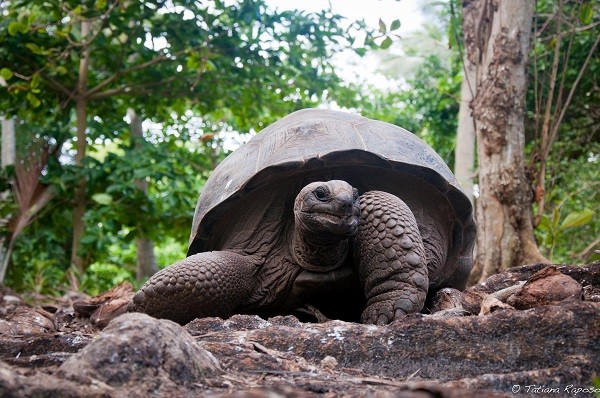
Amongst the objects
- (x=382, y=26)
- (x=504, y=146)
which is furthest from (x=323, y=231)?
(x=504, y=146)

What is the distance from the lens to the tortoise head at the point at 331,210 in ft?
8.59

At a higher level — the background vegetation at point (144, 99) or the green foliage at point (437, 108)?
the green foliage at point (437, 108)

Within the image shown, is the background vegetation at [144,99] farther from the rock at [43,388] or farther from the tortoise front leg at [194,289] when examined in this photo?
the rock at [43,388]

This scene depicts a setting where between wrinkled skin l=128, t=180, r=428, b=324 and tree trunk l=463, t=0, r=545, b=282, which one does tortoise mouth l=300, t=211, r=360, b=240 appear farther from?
tree trunk l=463, t=0, r=545, b=282

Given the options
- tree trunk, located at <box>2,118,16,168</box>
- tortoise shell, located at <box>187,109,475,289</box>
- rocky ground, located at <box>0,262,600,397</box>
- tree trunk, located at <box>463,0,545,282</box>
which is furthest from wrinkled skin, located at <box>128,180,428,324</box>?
tree trunk, located at <box>2,118,16,168</box>

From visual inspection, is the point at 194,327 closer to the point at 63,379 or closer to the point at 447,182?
the point at 63,379

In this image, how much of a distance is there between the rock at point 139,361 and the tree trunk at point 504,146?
3.59 metres

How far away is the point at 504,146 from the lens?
481cm

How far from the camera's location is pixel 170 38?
Answer: 7.25 m

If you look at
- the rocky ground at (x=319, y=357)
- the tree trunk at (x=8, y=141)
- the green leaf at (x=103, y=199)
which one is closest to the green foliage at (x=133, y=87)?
the green leaf at (x=103, y=199)

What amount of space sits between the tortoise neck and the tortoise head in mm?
132

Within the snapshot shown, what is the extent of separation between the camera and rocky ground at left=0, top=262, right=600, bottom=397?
4.51 ft

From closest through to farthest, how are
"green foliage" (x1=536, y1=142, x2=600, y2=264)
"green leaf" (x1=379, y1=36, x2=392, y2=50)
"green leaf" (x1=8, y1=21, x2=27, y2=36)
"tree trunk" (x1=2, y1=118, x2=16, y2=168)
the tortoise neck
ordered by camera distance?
the tortoise neck
"green leaf" (x1=379, y1=36, x2=392, y2=50)
"green leaf" (x1=8, y1=21, x2=27, y2=36)
"green foliage" (x1=536, y1=142, x2=600, y2=264)
"tree trunk" (x1=2, y1=118, x2=16, y2=168)

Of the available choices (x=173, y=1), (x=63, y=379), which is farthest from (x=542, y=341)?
(x=173, y=1)
